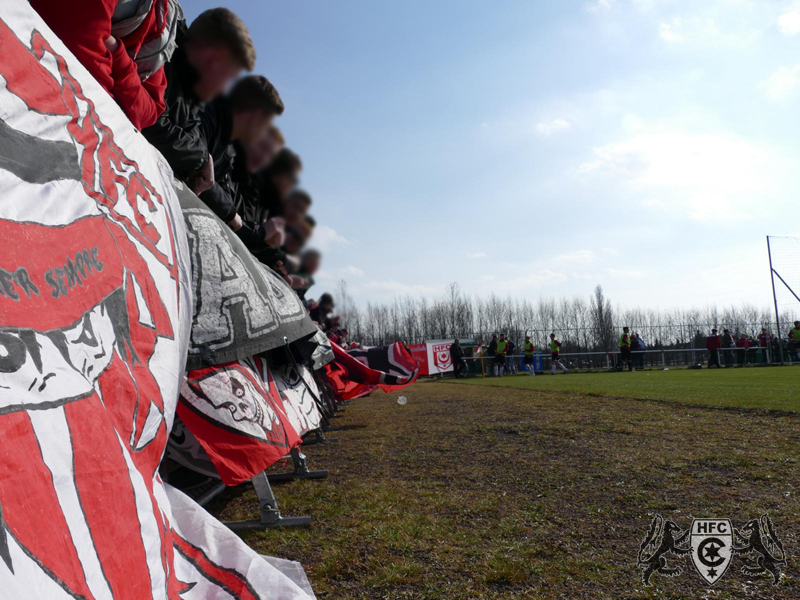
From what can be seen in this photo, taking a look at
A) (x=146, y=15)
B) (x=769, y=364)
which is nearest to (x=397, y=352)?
(x=146, y=15)

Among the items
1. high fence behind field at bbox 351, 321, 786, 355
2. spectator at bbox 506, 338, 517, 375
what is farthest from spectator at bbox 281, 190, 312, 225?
high fence behind field at bbox 351, 321, 786, 355

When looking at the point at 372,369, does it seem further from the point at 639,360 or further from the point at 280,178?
the point at 639,360

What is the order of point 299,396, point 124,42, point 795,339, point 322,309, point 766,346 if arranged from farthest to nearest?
point 766,346 → point 795,339 → point 322,309 → point 299,396 → point 124,42

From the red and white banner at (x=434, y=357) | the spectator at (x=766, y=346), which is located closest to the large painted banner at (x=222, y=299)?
the red and white banner at (x=434, y=357)

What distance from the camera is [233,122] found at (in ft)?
8.93

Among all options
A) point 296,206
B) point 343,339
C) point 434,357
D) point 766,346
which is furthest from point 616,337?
point 296,206

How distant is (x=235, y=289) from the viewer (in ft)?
7.29

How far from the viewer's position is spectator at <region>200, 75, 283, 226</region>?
2.59m

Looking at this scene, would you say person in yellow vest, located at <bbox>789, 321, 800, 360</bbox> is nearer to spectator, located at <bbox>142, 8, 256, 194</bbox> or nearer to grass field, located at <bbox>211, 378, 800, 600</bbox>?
grass field, located at <bbox>211, 378, 800, 600</bbox>

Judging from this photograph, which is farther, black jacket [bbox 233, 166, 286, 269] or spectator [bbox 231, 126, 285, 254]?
black jacket [bbox 233, 166, 286, 269]

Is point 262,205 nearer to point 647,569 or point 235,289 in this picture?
point 235,289

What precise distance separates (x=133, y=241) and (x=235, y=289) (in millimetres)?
820

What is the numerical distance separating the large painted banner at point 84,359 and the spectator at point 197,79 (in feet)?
1.56

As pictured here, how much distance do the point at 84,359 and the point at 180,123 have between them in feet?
5.18
